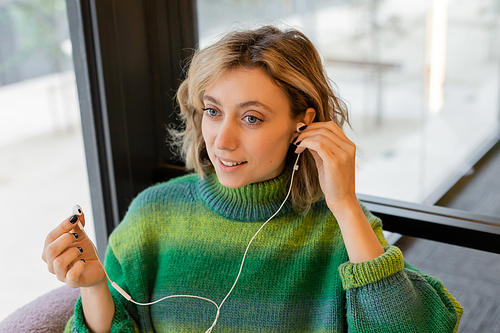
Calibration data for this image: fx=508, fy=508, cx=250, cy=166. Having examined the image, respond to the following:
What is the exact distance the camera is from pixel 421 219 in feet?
5.30

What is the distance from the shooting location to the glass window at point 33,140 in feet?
5.38

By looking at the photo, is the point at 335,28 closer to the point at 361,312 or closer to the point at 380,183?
the point at 380,183

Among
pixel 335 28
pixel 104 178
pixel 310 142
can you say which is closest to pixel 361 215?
pixel 310 142

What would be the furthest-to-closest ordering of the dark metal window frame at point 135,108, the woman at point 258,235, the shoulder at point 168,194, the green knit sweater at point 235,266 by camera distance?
the dark metal window frame at point 135,108 < the shoulder at point 168,194 < the green knit sweater at point 235,266 < the woman at point 258,235

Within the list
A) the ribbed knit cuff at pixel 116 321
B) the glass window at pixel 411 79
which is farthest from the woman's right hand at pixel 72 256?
the glass window at pixel 411 79

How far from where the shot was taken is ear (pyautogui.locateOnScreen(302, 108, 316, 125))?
4.41 ft

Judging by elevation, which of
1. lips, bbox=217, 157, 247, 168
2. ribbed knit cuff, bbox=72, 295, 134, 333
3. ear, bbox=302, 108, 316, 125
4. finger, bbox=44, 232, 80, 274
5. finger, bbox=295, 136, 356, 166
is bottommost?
ribbed knit cuff, bbox=72, 295, 134, 333

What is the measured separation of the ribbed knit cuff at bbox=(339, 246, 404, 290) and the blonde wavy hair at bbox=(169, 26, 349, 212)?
24 centimetres

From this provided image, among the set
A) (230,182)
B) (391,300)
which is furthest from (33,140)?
(391,300)

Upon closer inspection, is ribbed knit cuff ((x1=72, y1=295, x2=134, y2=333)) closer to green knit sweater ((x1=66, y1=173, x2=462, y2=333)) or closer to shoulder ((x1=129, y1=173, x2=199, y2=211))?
green knit sweater ((x1=66, y1=173, x2=462, y2=333))

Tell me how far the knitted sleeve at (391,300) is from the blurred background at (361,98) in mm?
456

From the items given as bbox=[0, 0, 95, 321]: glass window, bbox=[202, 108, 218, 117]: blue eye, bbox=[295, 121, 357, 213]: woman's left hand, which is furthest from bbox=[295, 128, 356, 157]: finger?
bbox=[0, 0, 95, 321]: glass window

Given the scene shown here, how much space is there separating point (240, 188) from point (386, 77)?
2.36ft

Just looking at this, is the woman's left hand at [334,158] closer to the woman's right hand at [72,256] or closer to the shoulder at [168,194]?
the shoulder at [168,194]
